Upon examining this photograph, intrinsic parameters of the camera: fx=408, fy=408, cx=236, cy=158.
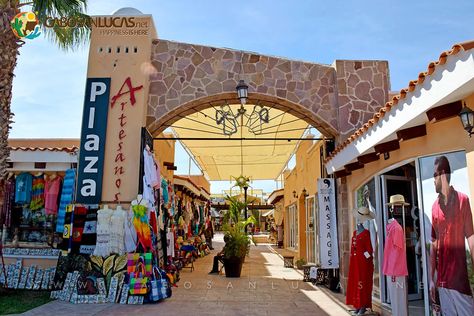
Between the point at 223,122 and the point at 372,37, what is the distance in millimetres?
4068

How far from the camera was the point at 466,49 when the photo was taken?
364cm

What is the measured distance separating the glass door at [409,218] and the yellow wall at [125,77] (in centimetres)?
518

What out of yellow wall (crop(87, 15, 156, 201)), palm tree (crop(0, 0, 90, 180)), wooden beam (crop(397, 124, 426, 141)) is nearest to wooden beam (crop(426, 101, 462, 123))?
wooden beam (crop(397, 124, 426, 141))

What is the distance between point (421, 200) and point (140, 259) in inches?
209

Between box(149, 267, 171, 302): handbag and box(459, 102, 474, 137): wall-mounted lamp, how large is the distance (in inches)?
237

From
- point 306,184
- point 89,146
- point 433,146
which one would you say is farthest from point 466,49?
point 306,184

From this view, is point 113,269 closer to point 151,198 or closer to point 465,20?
point 151,198

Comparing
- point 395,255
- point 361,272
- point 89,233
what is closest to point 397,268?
point 395,255

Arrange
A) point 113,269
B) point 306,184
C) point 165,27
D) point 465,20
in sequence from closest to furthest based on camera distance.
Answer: point 465,20 → point 113,269 → point 165,27 → point 306,184

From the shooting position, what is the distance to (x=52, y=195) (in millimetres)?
9539

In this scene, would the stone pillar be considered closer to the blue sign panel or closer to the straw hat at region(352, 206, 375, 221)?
the straw hat at region(352, 206, 375, 221)

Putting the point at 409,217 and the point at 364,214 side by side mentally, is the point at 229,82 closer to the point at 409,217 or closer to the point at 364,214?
the point at 364,214

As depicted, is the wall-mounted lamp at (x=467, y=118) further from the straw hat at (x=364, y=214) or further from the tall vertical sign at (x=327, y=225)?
the tall vertical sign at (x=327, y=225)

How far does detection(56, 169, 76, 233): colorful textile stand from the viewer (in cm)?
915
